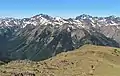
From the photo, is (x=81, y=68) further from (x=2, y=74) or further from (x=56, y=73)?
(x=2, y=74)

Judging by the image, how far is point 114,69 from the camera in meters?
196

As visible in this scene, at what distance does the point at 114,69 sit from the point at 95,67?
12.1 meters

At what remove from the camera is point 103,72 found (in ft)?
618

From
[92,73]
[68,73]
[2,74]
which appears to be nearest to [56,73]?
[68,73]

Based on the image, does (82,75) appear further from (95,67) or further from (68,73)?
(95,67)

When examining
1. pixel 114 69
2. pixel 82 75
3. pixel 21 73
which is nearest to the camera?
pixel 21 73

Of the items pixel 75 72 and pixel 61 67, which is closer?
pixel 75 72

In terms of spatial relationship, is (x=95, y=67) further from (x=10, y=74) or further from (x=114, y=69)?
(x=10, y=74)

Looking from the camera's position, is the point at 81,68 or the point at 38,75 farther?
the point at 81,68

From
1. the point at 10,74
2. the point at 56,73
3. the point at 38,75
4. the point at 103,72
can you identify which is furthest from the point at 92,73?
the point at 10,74

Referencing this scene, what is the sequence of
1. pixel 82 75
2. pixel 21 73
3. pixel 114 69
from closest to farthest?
1. pixel 21 73
2. pixel 82 75
3. pixel 114 69

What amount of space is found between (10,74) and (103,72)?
191 ft

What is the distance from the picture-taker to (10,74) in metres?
163

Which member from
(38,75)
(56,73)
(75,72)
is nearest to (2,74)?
(38,75)
